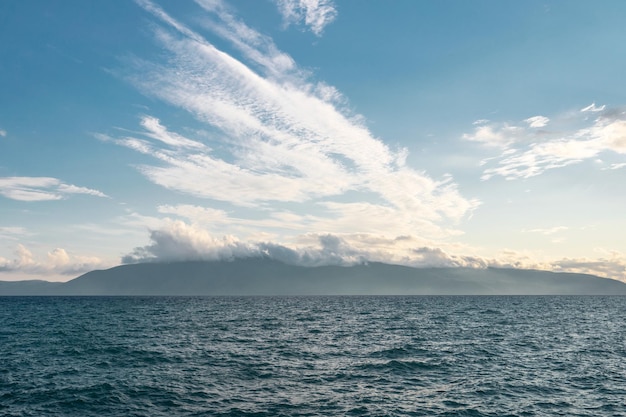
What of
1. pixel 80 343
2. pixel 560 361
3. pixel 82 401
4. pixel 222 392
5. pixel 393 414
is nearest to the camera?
pixel 393 414

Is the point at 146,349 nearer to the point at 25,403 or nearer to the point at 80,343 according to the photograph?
the point at 80,343

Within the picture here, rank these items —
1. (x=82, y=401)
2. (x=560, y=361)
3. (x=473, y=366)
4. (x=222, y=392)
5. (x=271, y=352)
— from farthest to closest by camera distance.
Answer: (x=271, y=352), (x=560, y=361), (x=473, y=366), (x=222, y=392), (x=82, y=401)

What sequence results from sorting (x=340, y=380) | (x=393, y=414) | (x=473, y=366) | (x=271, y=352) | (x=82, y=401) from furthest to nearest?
(x=271, y=352)
(x=473, y=366)
(x=340, y=380)
(x=82, y=401)
(x=393, y=414)

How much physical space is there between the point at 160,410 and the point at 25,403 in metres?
12.0

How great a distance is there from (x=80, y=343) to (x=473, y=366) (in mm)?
59289

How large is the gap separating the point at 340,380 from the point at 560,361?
32.0 m

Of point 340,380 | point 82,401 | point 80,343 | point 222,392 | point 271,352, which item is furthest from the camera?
point 80,343

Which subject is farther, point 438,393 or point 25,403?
point 438,393

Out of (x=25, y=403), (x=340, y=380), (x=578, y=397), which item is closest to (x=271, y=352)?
(x=340, y=380)

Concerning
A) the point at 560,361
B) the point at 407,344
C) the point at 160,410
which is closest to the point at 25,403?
the point at 160,410

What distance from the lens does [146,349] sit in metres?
60.4

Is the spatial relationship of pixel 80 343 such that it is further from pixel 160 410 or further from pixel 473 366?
pixel 473 366

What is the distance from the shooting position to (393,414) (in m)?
32.8

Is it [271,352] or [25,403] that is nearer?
[25,403]
